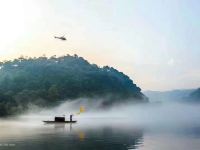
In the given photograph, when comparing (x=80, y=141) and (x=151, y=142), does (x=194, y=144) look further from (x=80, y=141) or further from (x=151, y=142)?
(x=80, y=141)

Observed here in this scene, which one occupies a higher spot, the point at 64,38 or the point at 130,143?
the point at 64,38

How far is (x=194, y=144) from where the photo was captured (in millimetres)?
85500

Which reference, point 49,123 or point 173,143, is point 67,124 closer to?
point 49,123

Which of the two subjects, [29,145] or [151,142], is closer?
[29,145]

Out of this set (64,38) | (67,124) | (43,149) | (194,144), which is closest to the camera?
(43,149)

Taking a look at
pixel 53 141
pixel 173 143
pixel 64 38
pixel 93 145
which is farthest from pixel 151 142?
pixel 64 38

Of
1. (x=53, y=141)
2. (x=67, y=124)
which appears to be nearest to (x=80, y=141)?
(x=53, y=141)

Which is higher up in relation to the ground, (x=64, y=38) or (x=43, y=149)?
(x=64, y=38)

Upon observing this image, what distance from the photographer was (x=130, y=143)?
281 feet

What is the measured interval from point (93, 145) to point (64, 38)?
163ft

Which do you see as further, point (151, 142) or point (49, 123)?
point (49, 123)

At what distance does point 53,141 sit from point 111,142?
11399mm

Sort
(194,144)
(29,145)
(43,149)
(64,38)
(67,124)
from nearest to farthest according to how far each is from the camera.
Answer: (43,149), (29,145), (194,144), (64,38), (67,124)

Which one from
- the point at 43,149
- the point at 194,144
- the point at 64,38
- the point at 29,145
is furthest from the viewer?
the point at 64,38
